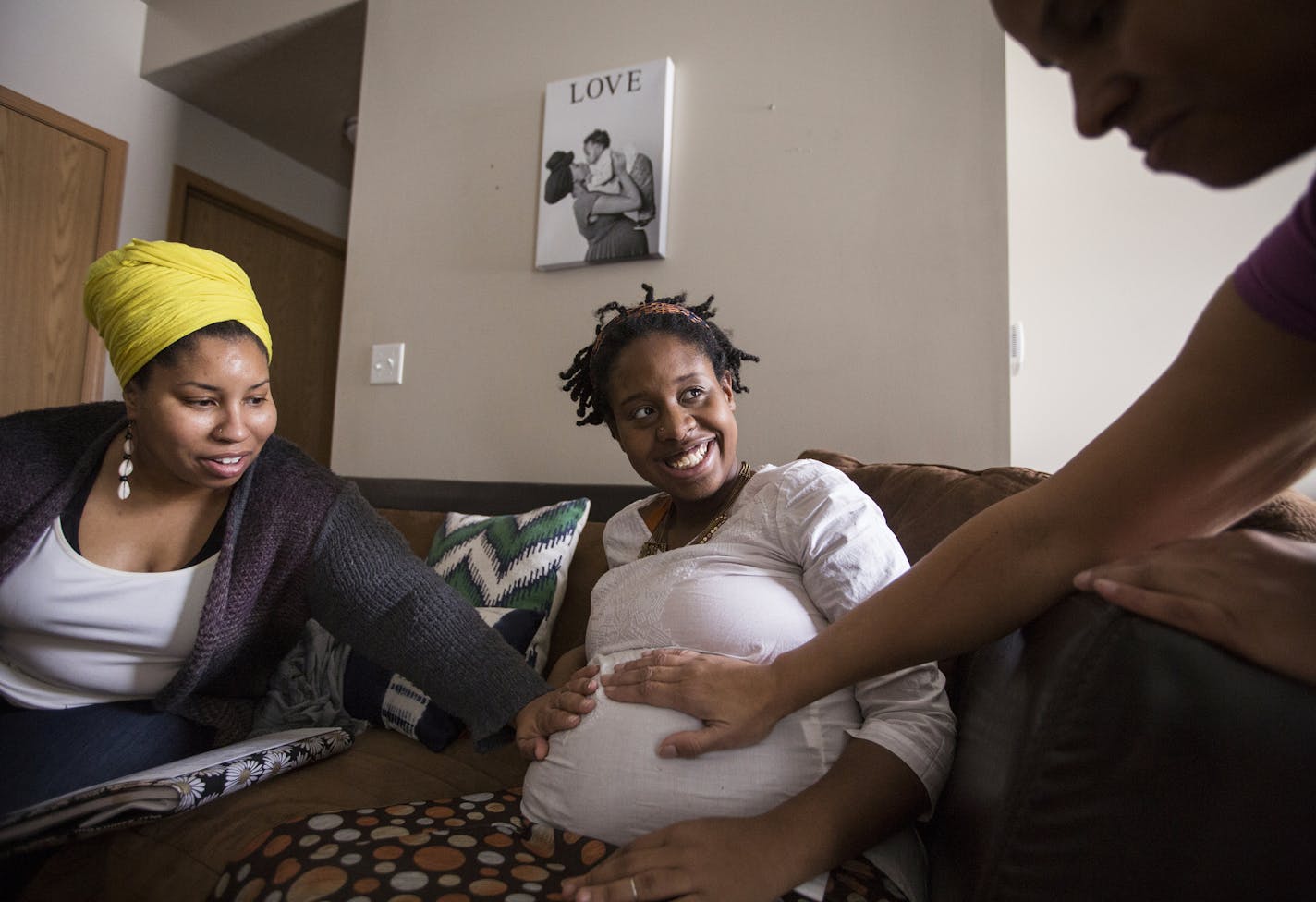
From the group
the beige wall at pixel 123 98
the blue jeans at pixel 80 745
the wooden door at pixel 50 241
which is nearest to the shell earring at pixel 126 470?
the blue jeans at pixel 80 745

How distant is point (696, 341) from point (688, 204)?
863mm

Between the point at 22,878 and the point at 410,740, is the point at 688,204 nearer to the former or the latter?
the point at 410,740

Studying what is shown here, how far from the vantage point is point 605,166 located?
2.00 m

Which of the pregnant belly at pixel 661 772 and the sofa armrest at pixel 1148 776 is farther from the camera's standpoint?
the pregnant belly at pixel 661 772

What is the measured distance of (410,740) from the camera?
1.32 meters

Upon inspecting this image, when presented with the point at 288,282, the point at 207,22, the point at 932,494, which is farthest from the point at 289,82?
the point at 932,494

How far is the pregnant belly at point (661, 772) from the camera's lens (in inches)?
29.8

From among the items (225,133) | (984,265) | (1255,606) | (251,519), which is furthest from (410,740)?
(225,133)

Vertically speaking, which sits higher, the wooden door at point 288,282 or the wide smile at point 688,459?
the wooden door at point 288,282

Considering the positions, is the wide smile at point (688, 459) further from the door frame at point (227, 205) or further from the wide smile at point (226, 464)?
the door frame at point (227, 205)

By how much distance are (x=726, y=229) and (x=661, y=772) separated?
1.38 metres

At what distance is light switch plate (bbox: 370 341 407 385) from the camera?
230 centimetres

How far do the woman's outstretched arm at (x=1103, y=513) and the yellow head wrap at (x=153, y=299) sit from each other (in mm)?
931

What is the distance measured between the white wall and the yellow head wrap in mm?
1653
